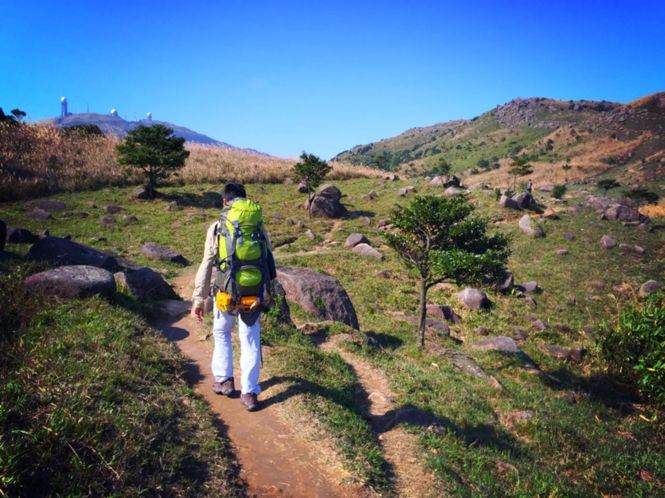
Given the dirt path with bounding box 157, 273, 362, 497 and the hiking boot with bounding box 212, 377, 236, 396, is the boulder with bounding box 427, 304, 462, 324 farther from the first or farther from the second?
the hiking boot with bounding box 212, 377, 236, 396

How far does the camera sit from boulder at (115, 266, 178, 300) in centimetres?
893

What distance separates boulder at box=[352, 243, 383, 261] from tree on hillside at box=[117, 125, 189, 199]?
47.4 feet

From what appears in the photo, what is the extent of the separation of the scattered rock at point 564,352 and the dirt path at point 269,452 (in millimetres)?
11501

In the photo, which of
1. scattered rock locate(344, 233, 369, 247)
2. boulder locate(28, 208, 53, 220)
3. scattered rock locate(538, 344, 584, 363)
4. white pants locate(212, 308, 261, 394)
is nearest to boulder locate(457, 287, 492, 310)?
scattered rock locate(538, 344, 584, 363)

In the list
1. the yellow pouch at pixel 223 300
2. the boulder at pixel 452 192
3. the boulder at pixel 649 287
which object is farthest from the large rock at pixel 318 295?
the boulder at pixel 452 192

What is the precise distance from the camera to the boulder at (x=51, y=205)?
822 inches

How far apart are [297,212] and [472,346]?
58.2 feet

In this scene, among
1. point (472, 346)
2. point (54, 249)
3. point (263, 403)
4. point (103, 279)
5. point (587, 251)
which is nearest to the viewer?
point (263, 403)

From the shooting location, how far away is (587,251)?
74.1 feet

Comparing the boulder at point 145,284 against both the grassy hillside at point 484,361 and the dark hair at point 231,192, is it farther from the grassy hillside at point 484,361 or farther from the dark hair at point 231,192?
the dark hair at point 231,192

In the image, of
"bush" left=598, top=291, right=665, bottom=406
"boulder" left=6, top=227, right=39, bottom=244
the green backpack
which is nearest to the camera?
the green backpack

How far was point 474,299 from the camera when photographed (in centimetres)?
1664

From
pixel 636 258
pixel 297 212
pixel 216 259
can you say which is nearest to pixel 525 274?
pixel 636 258

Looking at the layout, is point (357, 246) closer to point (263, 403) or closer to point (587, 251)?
point (587, 251)
